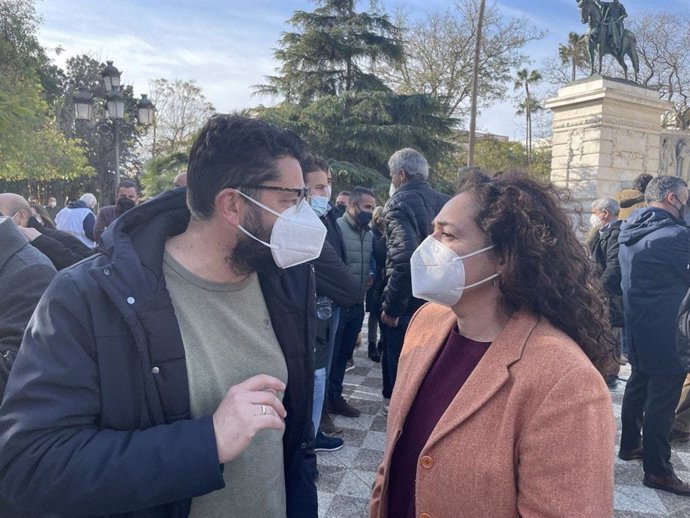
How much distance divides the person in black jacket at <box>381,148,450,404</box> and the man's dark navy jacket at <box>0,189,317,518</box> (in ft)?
9.67

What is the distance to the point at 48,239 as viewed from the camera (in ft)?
10.5

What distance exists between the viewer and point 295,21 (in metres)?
19.2

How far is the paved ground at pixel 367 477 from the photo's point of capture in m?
3.35

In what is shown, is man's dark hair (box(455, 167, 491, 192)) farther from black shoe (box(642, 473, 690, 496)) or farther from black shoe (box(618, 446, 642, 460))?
black shoe (box(618, 446, 642, 460))

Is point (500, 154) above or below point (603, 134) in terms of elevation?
above

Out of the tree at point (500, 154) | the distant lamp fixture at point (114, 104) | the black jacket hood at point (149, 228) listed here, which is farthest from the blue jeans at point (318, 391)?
the tree at point (500, 154)

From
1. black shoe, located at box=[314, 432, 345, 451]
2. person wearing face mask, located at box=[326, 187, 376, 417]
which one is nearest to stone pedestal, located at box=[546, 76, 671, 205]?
person wearing face mask, located at box=[326, 187, 376, 417]

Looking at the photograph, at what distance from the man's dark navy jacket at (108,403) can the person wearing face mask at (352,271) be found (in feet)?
11.5

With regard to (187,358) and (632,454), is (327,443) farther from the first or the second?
(187,358)

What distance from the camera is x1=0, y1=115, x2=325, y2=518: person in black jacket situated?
3.87 feet

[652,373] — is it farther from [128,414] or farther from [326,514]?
[128,414]

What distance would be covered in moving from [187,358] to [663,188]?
3532 millimetres

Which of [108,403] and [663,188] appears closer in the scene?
[108,403]

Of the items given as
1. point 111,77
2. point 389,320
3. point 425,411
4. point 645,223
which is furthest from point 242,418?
point 111,77
